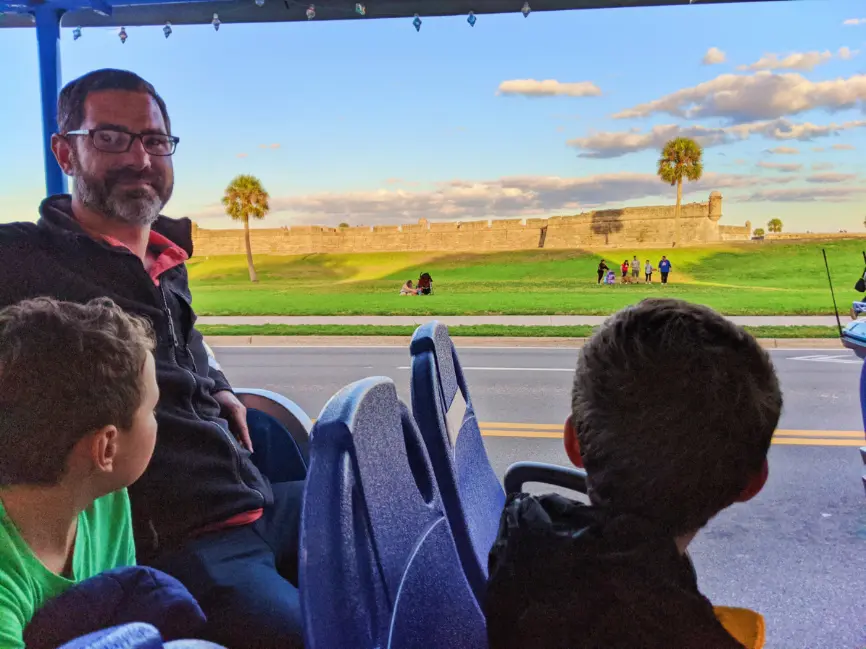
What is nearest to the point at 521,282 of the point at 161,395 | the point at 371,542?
the point at 161,395

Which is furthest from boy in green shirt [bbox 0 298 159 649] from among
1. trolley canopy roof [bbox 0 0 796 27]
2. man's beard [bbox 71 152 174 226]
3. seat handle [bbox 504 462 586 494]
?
trolley canopy roof [bbox 0 0 796 27]

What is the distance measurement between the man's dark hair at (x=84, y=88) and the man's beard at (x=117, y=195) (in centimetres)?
9

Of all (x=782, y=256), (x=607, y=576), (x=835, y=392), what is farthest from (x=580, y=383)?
(x=782, y=256)

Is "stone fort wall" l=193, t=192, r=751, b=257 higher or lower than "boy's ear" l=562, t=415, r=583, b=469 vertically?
higher

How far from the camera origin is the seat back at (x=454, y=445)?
141cm

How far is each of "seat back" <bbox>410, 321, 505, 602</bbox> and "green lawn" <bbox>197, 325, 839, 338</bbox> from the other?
21.5 ft

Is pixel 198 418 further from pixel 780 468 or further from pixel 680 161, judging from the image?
pixel 680 161

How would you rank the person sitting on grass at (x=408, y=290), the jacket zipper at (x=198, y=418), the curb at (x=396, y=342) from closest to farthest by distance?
the jacket zipper at (x=198, y=418) → the curb at (x=396, y=342) → the person sitting on grass at (x=408, y=290)

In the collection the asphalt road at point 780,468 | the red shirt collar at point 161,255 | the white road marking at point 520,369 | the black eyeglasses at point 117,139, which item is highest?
the black eyeglasses at point 117,139

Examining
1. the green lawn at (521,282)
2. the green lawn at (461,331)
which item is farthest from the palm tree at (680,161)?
the green lawn at (461,331)

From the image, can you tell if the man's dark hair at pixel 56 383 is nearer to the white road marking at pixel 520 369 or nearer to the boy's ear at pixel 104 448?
the boy's ear at pixel 104 448

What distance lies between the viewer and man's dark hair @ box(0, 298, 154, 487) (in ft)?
3.21

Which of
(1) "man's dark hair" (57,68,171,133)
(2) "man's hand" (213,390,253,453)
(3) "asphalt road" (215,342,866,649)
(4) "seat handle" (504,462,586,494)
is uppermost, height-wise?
(1) "man's dark hair" (57,68,171,133)

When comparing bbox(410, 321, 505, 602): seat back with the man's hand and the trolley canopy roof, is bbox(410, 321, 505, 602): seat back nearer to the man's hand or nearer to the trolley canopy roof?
the man's hand
